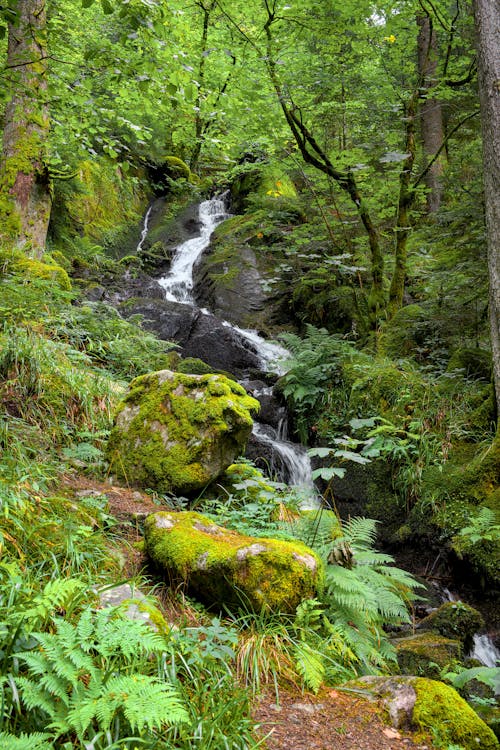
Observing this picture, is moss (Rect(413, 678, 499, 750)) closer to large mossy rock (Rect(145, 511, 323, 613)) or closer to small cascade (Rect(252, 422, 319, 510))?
large mossy rock (Rect(145, 511, 323, 613))

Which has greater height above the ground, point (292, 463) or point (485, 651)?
point (292, 463)

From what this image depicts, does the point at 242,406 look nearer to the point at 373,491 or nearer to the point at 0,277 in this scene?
the point at 373,491

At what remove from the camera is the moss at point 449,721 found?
219cm

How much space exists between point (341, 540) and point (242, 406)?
6.21 ft

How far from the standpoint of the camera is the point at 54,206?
1305 centimetres

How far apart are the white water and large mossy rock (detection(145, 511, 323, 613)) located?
11.2 metres

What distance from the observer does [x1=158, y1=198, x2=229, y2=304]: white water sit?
1416 cm

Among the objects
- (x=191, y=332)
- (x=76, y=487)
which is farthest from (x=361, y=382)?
(x=191, y=332)

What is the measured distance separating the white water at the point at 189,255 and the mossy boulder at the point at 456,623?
1124 cm

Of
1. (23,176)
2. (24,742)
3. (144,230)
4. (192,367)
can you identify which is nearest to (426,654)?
(24,742)

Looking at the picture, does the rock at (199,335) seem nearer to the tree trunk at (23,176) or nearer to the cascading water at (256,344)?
the cascading water at (256,344)

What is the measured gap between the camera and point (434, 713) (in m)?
2.26

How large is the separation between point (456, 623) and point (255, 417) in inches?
208

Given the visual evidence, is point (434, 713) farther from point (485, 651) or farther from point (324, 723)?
point (485, 651)
